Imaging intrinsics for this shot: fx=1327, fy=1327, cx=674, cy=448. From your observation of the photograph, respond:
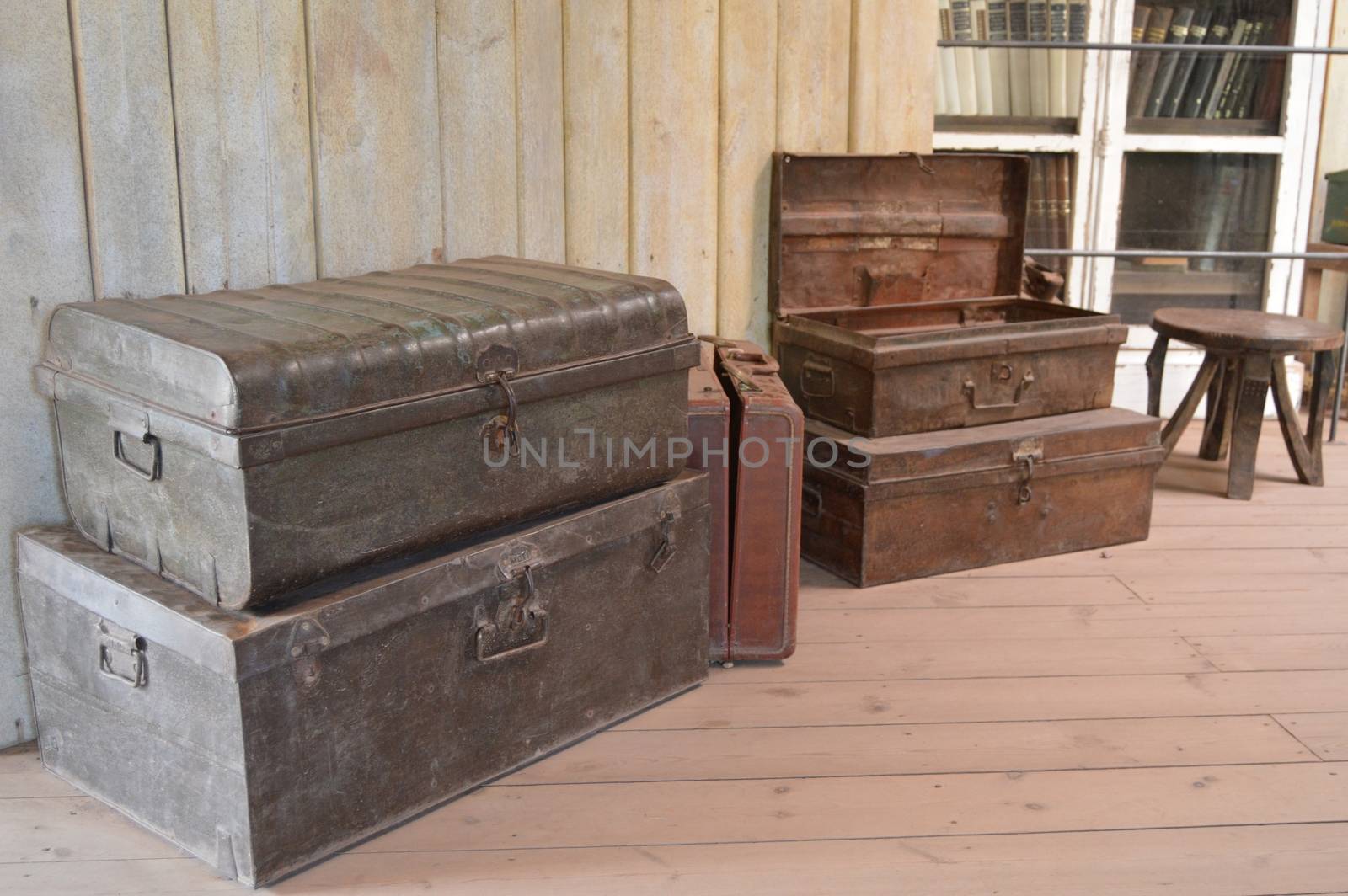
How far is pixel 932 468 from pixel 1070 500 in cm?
40

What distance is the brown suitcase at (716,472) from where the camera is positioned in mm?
2256

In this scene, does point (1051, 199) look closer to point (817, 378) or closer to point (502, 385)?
point (817, 378)

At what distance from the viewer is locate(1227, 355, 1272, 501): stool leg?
10.5ft

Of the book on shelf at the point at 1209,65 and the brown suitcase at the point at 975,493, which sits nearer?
the brown suitcase at the point at 975,493

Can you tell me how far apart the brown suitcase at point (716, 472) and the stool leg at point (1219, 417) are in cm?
174

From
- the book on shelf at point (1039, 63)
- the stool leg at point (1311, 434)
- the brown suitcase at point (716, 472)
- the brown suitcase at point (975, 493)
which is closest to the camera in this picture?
the brown suitcase at point (716, 472)

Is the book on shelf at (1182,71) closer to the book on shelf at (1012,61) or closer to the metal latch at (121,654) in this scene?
the book on shelf at (1012,61)

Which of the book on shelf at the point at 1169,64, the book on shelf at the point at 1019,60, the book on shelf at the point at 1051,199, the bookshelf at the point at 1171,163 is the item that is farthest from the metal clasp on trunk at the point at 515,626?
the book on shelf at the point at 1169,64

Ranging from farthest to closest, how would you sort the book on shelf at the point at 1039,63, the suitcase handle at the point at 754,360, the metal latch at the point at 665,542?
the book on shelf at the point at 1039,63
the suitcase handle at the point at 754,360
the metal latch at the point at 665,542

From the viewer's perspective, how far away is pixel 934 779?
1979 mm

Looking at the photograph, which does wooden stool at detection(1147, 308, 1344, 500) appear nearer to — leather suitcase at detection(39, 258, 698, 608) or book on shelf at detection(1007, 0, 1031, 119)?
book on shelf at detection(1007, 0, 1031, 119)

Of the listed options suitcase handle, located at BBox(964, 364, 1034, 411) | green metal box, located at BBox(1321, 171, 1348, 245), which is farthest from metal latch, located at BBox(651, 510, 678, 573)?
green metal box, located at BBox(1321, 171, 1348, 245)

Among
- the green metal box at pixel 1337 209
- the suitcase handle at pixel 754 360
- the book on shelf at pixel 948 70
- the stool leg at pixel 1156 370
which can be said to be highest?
the book on shelf at pixel 948 70

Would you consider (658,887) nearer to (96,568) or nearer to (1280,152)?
(96,568)
